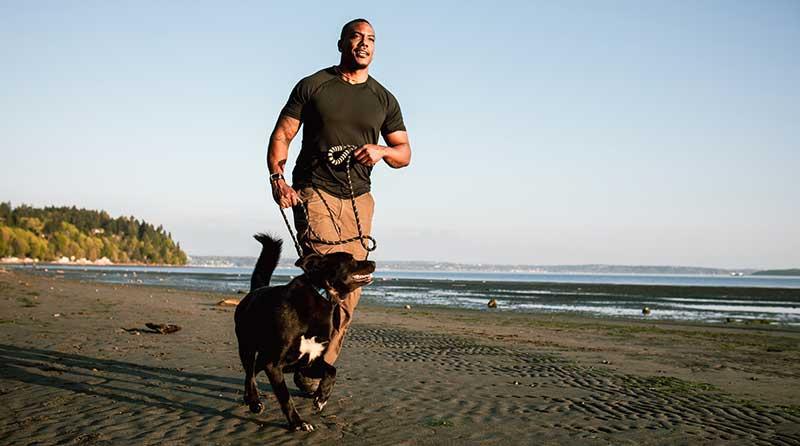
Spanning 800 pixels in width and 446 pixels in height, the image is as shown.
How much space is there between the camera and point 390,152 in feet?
17.5

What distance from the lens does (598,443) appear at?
4359 mm

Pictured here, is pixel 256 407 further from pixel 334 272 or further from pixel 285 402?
pixel 334 272

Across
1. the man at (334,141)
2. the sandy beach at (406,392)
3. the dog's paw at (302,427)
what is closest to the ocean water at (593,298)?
the sandy beach at (406,392)

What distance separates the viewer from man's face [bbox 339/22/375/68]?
5.19m

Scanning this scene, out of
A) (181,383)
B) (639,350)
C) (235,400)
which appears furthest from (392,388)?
(639,350)

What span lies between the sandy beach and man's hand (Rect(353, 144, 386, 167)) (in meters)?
1.92

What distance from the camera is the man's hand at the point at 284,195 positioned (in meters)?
4.93

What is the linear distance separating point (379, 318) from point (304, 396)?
11437mm

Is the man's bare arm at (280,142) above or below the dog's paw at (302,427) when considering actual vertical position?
above

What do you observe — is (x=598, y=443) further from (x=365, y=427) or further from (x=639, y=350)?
(x=639, y=350)

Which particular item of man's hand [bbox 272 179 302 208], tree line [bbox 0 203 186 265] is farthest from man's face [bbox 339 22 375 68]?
tree line [bbox 0 203 186 265]

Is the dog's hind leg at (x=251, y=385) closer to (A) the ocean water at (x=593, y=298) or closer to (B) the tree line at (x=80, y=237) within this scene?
(A) the ocean water at (x=593, y=298)

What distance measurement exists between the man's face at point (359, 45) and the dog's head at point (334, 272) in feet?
5.10

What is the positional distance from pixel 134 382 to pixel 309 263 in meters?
2.58
